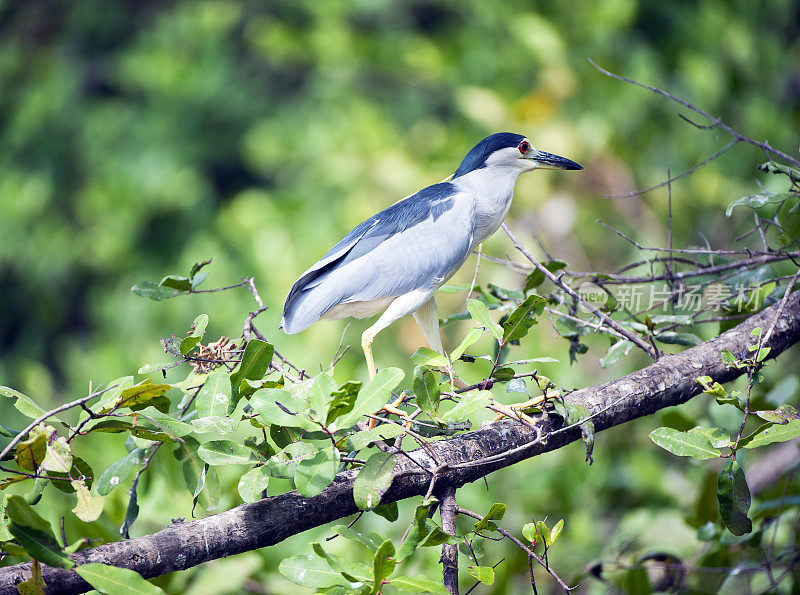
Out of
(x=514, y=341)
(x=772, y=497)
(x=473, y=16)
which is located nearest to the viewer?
(x=514, y=341)

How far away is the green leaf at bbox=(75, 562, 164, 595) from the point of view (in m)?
0.89

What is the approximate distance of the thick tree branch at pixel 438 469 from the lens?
3.26 feet

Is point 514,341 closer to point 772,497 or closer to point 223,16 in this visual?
point 772,497

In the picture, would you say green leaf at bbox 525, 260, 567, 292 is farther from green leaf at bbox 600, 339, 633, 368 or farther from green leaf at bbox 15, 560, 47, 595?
green leaf at bbox 15, 560, 47, 595

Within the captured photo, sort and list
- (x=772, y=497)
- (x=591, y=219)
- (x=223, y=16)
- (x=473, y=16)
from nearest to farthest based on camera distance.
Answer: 1. (x=772, y=497)
2. (x=591, y=219)
3. (x=473, y=16)
4. (x=223, y=16)

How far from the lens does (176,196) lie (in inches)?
195

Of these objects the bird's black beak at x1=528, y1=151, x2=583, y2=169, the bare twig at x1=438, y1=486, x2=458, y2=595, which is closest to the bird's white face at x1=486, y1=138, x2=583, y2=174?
the bird's black beak at x1=528, y1=151, x2=583, y2=169

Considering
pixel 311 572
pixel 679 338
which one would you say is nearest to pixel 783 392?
pixel 679 338

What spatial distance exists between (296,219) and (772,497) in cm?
311

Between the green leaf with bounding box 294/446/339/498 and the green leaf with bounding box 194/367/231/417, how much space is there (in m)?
0.21

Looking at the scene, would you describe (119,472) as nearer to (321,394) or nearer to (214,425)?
(214,425)

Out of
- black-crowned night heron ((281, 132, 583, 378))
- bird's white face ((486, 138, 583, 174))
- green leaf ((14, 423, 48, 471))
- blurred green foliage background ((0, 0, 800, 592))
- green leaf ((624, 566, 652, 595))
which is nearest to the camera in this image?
green leaf ((14, 423, 48, 471))

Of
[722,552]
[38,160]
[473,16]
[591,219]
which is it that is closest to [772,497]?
[722,552]

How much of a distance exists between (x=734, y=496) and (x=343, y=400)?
0.66m
